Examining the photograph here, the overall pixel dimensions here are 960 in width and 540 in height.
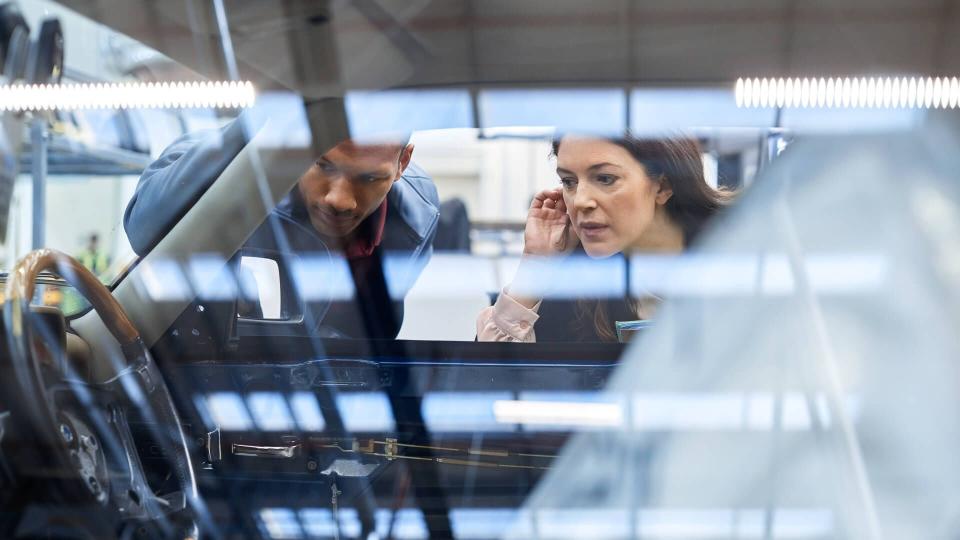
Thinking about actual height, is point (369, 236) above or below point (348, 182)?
below

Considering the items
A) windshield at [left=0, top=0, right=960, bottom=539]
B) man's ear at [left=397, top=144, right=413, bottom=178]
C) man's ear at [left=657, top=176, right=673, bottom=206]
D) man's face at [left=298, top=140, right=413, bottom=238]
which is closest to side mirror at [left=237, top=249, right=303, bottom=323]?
windshield at [left=0, top=0, right=960, bottom=539]

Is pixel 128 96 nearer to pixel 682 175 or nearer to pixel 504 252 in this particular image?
pixel 504 252

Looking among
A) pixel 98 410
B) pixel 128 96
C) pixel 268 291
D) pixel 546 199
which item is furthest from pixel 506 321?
pixel 128 96

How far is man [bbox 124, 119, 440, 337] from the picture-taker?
5.31ft

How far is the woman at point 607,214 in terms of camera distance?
1.54 m

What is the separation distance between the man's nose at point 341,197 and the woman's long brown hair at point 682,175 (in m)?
0.39

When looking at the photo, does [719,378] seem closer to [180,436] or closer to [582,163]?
[582,163]

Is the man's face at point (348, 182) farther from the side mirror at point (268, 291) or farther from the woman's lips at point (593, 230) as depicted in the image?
the woman's lips at point (593, 230)

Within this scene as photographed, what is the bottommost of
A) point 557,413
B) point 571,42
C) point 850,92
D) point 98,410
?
point 557,413

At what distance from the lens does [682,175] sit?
1.54 m

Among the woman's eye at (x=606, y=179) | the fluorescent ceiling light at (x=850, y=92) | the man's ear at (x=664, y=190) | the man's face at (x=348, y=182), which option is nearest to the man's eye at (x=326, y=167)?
the man's face at (x=348, y=182)

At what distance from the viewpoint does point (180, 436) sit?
1439mm

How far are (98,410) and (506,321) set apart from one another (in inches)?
27.1

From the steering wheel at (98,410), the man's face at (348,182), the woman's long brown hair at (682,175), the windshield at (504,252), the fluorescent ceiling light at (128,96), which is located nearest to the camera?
the steering wheel at (98,410)
